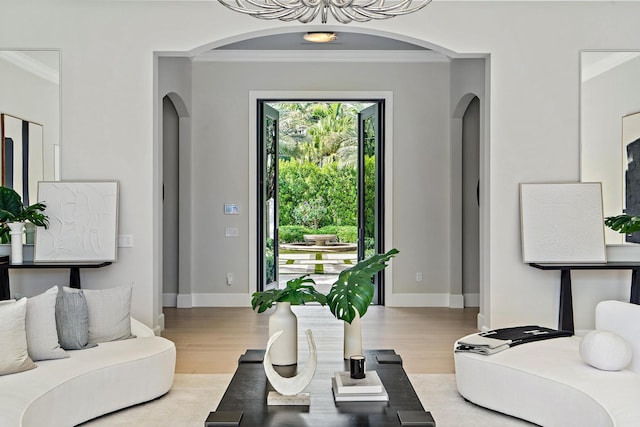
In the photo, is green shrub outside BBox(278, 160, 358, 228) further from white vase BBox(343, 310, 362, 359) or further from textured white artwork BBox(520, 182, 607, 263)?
white vase BBox(343, 310, 362, 359)

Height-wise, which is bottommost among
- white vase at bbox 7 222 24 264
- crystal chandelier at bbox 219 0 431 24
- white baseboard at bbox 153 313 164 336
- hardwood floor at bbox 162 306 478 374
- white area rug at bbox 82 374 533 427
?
white area rug at bbox 82 374 533 427

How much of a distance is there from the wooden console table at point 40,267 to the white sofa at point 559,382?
3126 millimetres

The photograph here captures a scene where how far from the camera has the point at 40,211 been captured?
5430 mm

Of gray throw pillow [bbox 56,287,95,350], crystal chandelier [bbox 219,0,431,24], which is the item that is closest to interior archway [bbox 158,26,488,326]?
crystal chandelier [bbox 219,0,431,24]

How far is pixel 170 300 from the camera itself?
762cm

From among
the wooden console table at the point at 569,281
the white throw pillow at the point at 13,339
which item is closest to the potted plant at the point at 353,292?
the white throw pillow at the point at 13,339

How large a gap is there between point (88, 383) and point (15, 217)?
87.1 inches

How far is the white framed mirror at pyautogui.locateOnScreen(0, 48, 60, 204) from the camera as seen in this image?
547cm

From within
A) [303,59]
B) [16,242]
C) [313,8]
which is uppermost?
[303,59]

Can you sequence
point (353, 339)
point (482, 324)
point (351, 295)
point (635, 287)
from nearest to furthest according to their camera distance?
1. point (351, 295)
2. point (353, 339)
3. point (635, 287)
4. point (482, 324)

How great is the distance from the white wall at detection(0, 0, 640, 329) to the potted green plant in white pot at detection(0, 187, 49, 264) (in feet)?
1.45

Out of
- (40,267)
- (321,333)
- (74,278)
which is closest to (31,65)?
(40,267)

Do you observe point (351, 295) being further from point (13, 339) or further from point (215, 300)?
point (215, 300)

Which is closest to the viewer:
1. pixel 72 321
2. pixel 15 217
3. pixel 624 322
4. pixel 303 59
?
pixel 624 322
